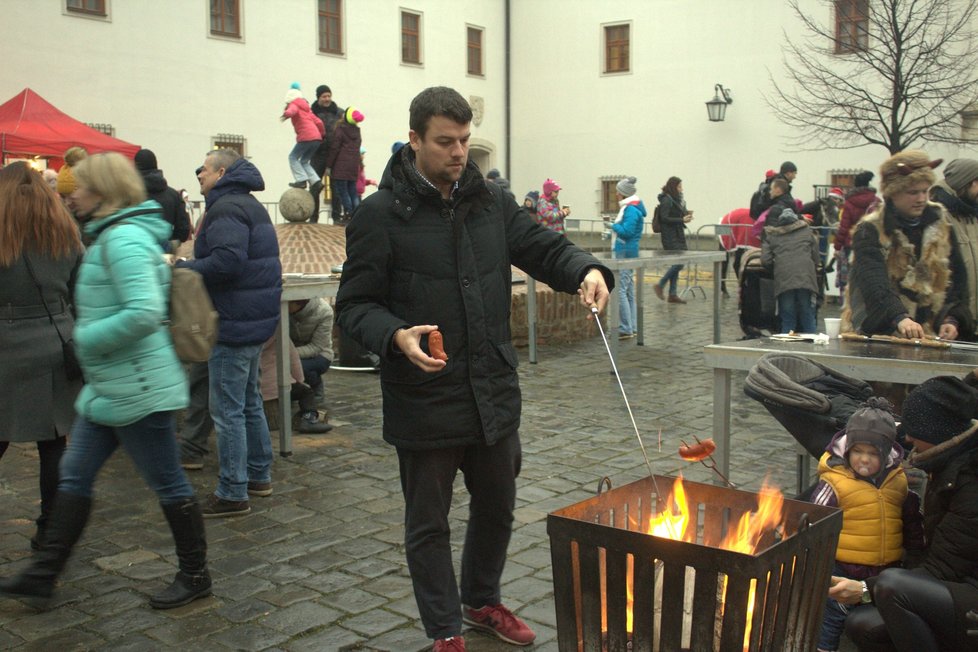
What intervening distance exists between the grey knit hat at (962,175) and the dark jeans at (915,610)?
116 inches

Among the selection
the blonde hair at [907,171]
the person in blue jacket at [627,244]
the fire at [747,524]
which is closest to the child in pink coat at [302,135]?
the person in blue jacket at [627,244]

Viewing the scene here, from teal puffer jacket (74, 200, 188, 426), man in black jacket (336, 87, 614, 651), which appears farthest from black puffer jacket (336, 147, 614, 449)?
teal puffer jacket (74, 200, 188, 426)

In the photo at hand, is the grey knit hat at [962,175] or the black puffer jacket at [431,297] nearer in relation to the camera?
the black puffer jacket at [431,297]

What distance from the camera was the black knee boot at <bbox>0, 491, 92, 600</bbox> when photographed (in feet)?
14.3

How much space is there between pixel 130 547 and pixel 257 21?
2245 cm

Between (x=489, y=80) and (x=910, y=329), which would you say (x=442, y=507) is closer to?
(x=910, y=329)

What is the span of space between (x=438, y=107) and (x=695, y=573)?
1.69 metres

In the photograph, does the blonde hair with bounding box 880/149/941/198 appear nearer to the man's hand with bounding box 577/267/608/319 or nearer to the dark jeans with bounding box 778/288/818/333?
the man's hand with bounding box 577/267/608/319

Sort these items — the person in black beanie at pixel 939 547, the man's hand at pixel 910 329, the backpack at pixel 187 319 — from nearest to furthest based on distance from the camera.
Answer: the person in black beanie at pixel 939 547, the backpack at pixel 187 319, the man's hand at pixel 910 329

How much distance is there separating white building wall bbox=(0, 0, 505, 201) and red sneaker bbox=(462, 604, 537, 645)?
19827 mm

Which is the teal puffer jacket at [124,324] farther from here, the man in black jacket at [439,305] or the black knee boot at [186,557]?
the man in black jacket at [439,305]

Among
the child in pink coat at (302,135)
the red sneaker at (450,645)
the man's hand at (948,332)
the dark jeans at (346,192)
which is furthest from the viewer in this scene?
→ the dark jeans at (346,192)

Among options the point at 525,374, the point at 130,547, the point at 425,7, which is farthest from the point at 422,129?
the point at 425,7

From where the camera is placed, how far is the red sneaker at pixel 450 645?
3.76 meters
